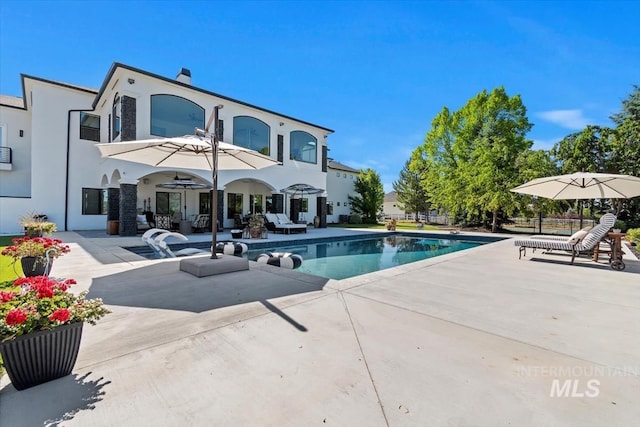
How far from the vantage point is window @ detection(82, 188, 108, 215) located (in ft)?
52.1

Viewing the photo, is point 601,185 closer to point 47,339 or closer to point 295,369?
point 295,369

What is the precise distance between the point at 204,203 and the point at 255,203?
134 inches

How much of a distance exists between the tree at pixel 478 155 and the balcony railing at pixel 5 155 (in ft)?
91.2

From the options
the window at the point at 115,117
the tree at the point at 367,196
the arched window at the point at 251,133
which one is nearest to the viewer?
the window at the point at 115,117

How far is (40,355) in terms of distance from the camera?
2121 mm

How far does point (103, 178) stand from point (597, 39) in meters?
22.6

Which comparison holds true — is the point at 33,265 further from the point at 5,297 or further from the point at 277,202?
the point at 277,202

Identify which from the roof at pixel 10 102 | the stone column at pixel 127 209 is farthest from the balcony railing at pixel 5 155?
the stone column at pixel 127 209

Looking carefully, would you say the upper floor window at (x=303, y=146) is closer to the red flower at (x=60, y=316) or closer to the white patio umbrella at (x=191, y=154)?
the white patio umbrella at (x=191, y=154)

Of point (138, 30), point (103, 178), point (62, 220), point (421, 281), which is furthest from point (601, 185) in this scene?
point (62, 220)

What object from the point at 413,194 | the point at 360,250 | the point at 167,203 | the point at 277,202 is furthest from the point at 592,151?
the point at 167,203

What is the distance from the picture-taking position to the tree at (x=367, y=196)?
94.0ft

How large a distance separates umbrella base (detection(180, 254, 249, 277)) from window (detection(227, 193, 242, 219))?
13.2 metres

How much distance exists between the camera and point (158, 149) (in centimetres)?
684
